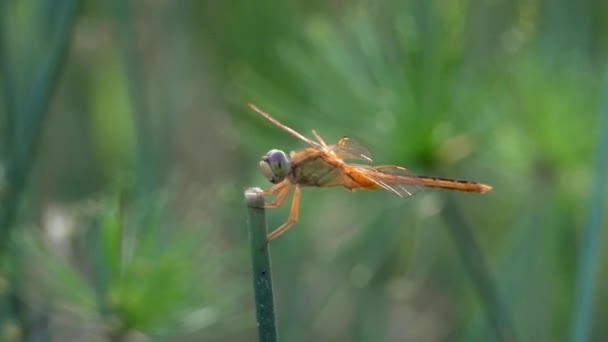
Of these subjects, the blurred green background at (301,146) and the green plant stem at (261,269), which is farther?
the blurred green background at (301,146)

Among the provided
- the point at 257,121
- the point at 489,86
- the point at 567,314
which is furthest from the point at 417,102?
the point at 567,314

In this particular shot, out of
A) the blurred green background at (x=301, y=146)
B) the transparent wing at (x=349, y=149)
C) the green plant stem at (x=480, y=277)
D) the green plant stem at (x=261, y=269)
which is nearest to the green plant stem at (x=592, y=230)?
the blurred green background at (x=301, y=146)

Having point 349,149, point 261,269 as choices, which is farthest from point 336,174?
point 261,269

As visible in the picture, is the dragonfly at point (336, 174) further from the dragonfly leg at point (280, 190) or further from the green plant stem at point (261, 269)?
the green plant stem at point (261, 269)

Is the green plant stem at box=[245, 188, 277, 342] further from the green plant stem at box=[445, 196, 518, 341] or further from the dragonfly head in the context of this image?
the green plant stem at box=[445, 196, 518, 341]

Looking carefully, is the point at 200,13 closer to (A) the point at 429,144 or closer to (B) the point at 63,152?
(B) the point at 63,152

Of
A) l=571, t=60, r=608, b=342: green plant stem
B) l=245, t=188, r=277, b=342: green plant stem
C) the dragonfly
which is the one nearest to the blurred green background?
l=571, t=60, r=608, b=342: green plant stem
